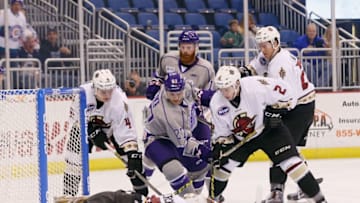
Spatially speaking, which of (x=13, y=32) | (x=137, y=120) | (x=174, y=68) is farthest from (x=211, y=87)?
(x=13, y=32)

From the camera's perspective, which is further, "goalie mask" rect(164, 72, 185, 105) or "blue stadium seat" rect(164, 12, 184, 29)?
"blue stadium seat" rect(164, 12, 184, 29)

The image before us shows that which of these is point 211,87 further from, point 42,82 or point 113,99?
point 42,82

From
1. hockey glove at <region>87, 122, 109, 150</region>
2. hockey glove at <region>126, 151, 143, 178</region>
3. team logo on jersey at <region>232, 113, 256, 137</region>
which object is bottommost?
hockey glove at <region>126, 151, 143, 178</region>

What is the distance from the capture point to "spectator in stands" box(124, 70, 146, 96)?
866 centimetres

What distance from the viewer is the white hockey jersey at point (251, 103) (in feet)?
17.3

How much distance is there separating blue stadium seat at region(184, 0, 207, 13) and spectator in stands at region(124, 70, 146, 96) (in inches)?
91.4

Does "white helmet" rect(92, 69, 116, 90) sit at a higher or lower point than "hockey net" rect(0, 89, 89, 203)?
higher

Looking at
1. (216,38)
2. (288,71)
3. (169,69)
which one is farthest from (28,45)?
(288,71)

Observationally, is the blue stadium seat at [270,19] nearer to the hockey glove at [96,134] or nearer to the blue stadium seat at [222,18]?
the blue stadium seat at [222,18]

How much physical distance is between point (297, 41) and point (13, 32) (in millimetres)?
3022

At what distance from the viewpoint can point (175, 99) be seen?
533 cm

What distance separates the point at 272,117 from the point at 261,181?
6.94 feet

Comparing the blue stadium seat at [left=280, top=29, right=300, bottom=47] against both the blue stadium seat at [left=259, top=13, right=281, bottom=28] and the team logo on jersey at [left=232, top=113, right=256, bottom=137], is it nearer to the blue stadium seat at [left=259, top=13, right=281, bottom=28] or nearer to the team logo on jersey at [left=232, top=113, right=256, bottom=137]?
the blue stadium seat at [left=259, top=13, right=281, bottom=28]

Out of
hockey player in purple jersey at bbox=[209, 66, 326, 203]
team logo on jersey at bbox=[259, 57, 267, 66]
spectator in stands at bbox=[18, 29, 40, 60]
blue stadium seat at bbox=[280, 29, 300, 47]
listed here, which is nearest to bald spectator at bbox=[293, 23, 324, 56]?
blue stadium seat at bbox=[280, 29, 300, 47]
